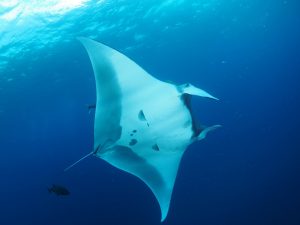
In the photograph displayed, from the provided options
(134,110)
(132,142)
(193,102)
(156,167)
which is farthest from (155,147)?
(193,102)

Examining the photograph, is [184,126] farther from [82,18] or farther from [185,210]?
[185,210]

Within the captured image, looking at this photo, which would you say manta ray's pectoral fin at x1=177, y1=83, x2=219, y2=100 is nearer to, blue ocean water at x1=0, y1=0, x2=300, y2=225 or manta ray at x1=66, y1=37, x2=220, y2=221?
manta ray at x1=66, y1=37, x2=220, y2=221

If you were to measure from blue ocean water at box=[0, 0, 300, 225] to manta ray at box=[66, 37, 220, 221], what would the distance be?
640 cm

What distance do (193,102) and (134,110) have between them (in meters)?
12.4

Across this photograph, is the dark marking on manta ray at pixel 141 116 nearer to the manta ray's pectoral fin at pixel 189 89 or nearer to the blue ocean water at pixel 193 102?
the manta ray's pectoral fin at pixel 189 89

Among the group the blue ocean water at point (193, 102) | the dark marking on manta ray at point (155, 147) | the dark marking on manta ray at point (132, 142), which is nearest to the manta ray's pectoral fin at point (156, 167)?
the dark marking on manta ray at point (155, 147)

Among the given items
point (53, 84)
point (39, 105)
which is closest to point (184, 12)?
point (53, 84)

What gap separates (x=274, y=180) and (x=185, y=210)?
614 cm

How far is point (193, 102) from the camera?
15.7 meters

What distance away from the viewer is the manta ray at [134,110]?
3307 millimetres

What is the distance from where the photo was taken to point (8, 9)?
25.8ft

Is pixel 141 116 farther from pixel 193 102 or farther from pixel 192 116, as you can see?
pixel 193 102

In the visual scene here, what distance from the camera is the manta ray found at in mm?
3307

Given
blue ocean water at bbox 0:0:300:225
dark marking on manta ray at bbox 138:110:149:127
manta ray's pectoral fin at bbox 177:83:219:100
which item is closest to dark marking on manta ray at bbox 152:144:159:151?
dark marking on manta ray at bbox 138:110:149:127
